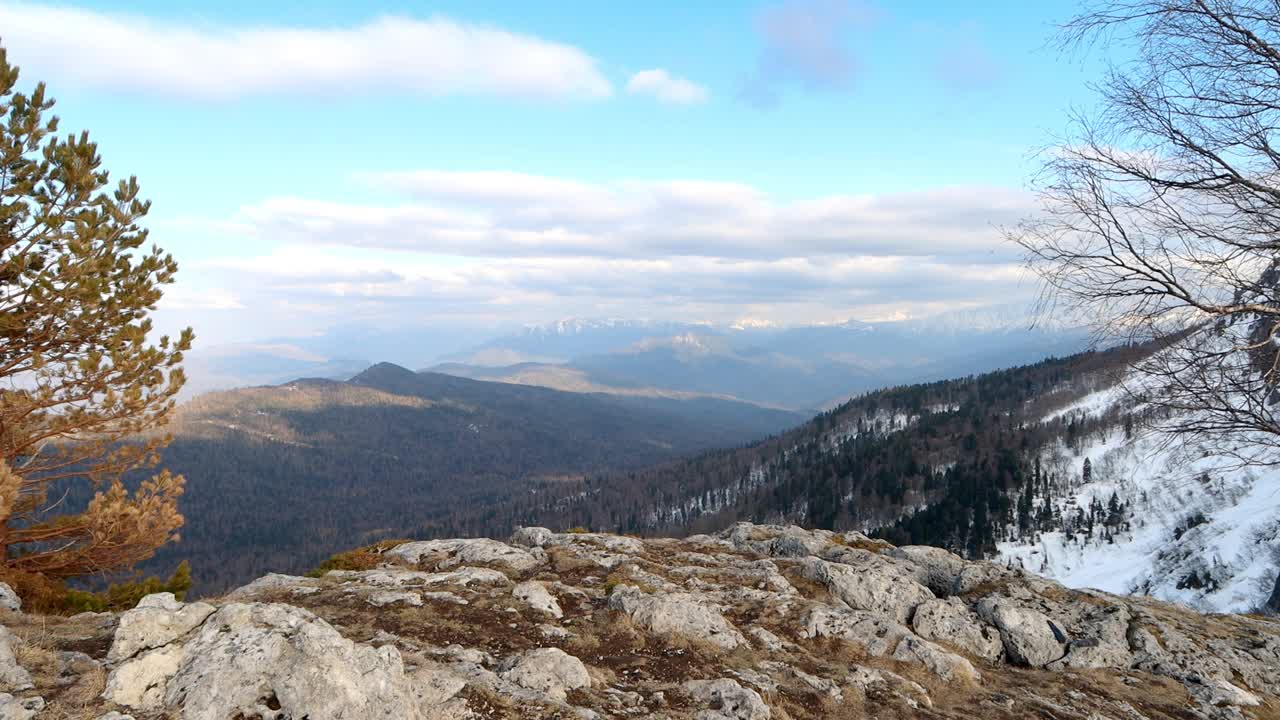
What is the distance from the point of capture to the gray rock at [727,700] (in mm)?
8781

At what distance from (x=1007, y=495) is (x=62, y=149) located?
197 meters

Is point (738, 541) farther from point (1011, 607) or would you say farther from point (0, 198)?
point (0, 198)

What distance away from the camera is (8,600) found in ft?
37.2

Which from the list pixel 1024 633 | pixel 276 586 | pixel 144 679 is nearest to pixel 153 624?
pixel 144 679

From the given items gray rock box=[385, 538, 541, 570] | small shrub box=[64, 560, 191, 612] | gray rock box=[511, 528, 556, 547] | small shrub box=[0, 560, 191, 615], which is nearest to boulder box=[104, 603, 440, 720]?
small shrub box=[64, 560, 191, 612]

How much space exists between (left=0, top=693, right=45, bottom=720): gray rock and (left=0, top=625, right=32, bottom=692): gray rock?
0.48 metres

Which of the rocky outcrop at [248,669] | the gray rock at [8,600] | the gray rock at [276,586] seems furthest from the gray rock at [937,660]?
the gray rock at [8,600]

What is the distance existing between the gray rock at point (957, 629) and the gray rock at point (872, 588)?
1.49 feet

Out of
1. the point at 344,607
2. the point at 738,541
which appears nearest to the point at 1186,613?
the point at 738,541

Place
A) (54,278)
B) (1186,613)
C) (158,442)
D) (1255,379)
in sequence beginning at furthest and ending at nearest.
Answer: (1186,613) < (158,442) < (54,278) < (1255,379)

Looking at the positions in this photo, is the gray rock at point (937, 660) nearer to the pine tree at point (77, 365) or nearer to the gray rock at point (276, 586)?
the gray rock at point (276, 586)

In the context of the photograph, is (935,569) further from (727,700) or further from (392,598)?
(392,598)

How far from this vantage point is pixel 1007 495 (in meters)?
167

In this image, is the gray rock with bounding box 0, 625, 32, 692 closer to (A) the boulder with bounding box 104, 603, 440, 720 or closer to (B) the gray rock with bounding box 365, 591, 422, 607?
(A) the boulder with bounding box 104, 603, 440, 720
